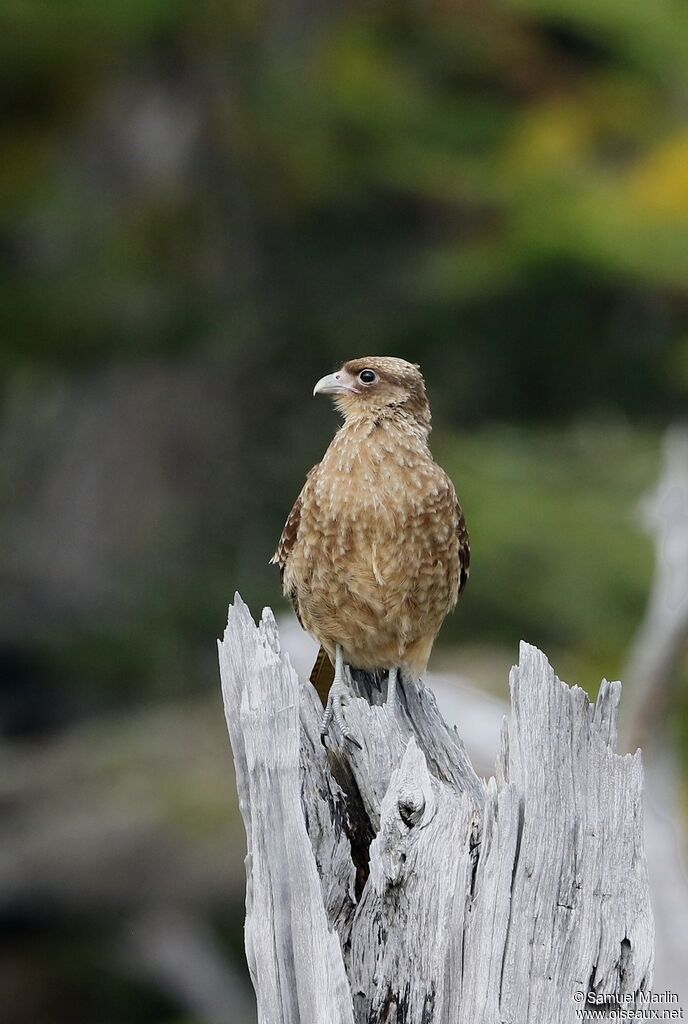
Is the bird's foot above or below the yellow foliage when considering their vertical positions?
below

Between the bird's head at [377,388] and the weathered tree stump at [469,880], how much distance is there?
1.37m

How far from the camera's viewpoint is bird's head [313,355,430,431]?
471cm

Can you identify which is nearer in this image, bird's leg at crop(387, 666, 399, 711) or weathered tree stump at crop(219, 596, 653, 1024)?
weathered tree stump at crop(219, 596, 653, 1024)

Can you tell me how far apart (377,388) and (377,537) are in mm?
551

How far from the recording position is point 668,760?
843 centimetres

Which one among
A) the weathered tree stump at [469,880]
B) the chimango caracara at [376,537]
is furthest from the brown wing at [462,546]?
the weathered tree stump at [469,880]

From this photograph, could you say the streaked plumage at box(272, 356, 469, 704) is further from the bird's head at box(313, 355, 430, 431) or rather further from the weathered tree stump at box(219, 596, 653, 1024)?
the weathered tree stump at box(219, 596, 653, 1024)

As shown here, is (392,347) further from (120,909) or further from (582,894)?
(582,894)

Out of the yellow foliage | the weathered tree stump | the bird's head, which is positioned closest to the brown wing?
the bird's head

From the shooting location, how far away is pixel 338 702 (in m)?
4.17

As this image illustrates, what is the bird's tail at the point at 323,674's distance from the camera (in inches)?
192

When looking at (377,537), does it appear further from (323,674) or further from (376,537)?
(323,674)

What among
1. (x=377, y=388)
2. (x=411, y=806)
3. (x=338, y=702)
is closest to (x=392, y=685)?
(x=338, y=702)

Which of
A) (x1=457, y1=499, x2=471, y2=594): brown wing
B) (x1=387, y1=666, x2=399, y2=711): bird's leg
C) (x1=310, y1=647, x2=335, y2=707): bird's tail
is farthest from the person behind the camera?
(x1=310, y1=647, x2=335, y2=707): bird's tail
